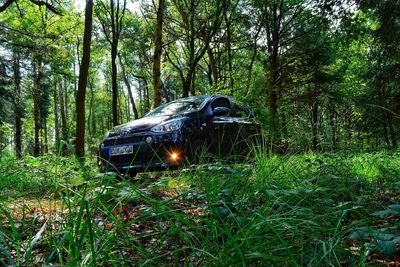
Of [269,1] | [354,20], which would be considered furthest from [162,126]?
[269,1]

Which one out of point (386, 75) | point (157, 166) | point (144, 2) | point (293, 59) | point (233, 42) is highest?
point (144, 2)

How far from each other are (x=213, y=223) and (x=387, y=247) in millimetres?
759

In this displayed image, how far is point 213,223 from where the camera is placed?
176 centimetres

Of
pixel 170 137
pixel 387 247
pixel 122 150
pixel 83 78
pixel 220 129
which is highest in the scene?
pixel 83 78

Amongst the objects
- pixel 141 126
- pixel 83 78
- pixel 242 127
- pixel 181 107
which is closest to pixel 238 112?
pixel 242 127

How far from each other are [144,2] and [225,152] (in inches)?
586

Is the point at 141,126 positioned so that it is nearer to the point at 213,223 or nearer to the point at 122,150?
the point at 122,150

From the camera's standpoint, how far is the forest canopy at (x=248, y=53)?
8.80 meters

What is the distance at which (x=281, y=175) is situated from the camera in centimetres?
373

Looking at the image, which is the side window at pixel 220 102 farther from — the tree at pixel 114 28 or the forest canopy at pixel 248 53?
the tree at pixel 114 28

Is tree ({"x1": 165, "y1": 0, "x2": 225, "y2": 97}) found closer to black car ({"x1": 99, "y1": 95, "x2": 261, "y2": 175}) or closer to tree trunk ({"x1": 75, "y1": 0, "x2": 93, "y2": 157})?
tree trunk ({"x1": 75, "y1": 0, "x2": 93, "y2": 157})

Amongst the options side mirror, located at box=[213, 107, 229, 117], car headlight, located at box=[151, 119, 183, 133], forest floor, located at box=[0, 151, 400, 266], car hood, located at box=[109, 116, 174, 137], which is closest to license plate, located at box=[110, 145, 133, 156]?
car hood, located at box=[109, 116, 174, 137]

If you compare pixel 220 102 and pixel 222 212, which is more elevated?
pixel 220 102

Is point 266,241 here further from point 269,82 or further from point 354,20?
point 269,82
